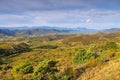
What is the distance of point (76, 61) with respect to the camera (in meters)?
24.3

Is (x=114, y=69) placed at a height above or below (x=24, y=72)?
above

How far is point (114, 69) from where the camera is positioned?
1432 cm

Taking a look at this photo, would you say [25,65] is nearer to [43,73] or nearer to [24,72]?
[24,72]

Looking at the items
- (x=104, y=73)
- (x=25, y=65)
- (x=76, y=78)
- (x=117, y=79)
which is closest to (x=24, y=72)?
(x=25, y=65)

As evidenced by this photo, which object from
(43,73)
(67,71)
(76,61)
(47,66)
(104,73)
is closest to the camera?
(104,73)

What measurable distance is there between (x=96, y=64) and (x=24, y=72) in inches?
233

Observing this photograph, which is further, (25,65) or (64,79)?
(25,65)

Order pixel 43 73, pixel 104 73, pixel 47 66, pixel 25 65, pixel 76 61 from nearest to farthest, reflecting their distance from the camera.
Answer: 1. pixel 104 73
2. pixel 43 73
3. pixel 47 66
4. pixel 25 65
5. pixel 76 61

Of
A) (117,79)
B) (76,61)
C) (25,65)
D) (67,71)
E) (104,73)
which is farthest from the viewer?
(76,61)

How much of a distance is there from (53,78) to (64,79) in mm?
736

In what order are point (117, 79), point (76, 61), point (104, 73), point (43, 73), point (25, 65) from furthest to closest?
point (76, 61), point (25, 65), point (43, 73), point (104, 73), point (117, 79)

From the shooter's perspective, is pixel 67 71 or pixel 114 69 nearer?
pixel 114 69

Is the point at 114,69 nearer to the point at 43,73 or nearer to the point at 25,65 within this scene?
the point at 43,73

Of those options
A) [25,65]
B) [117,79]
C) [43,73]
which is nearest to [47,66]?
[43,73]
